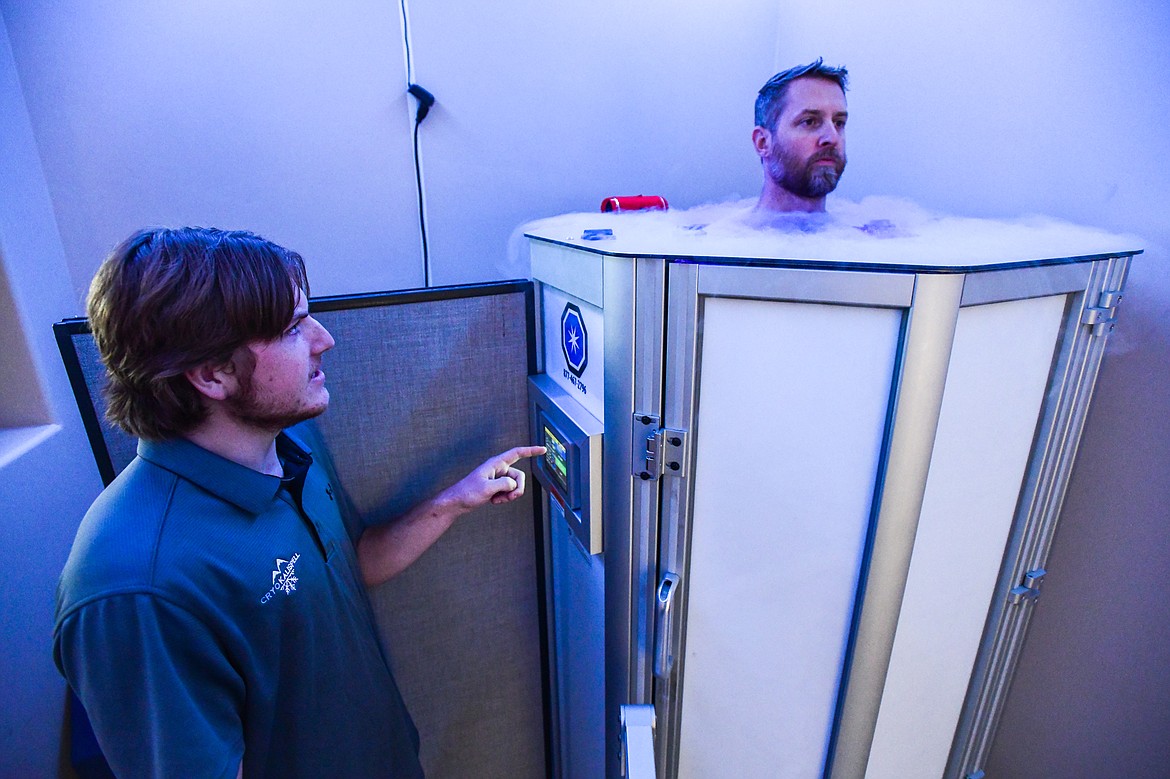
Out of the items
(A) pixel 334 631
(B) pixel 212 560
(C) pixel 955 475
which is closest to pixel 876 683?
(C) pixel 955 475

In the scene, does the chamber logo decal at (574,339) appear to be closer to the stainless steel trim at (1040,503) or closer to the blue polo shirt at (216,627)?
the blue polo shirt at (216,627)

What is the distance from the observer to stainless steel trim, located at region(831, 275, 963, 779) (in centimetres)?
67

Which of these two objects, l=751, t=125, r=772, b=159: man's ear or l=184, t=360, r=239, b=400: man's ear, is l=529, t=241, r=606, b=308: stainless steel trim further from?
l=184, t=360, r=239, b=400: man's ear

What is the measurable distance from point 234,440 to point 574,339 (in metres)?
0.53

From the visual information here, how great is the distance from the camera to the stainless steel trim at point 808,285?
667 mm

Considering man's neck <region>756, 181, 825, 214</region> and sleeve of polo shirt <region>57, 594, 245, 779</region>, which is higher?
man's neck <region>756, 181, 825, 214</region>

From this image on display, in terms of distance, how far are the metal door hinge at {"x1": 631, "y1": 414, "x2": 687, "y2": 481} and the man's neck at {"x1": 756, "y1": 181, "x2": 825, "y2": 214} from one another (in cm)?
43

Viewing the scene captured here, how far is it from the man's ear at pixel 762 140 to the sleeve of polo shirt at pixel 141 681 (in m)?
1.04

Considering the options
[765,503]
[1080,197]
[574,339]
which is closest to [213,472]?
[574,339]

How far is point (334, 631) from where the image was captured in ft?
2.79

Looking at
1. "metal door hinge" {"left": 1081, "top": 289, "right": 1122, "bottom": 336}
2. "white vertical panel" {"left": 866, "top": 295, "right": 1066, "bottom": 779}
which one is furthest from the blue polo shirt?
Answer: "metal door hinge" {"left": 1081, "top": 289, "right": 1122, "bottom": 336}

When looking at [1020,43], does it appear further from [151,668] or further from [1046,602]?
[151,668]

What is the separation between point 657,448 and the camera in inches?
32.7

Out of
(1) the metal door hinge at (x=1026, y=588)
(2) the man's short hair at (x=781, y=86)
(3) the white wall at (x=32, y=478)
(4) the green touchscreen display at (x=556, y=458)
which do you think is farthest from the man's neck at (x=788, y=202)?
(3) the white wall at (x=32, y=478)
